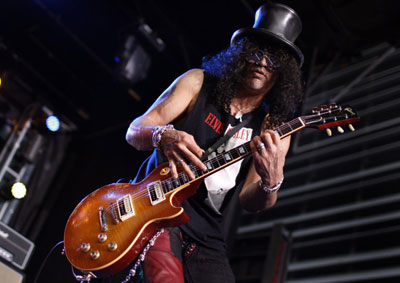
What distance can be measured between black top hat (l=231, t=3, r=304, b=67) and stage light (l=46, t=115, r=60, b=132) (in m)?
4.75

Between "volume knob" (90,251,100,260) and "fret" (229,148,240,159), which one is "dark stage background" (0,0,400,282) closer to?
"volume knob" (90,251,100,260)

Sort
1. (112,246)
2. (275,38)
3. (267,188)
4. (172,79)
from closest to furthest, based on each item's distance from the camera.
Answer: (112,246) → (267,188) → (275,38) → (172,79)

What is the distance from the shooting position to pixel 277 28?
10.7 feet

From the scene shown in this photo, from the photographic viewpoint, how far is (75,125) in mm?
7988

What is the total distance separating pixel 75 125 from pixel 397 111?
5302 millimetres

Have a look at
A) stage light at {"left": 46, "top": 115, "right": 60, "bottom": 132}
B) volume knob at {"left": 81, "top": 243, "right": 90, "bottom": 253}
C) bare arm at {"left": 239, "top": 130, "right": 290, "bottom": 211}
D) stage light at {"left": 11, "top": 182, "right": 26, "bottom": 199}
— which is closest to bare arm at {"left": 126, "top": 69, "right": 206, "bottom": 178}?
bare arm at {"left": 239, "top": 130, "right": 290, "bottom": 211}

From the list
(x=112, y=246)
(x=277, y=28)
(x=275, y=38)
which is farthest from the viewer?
(x=277, y=28)

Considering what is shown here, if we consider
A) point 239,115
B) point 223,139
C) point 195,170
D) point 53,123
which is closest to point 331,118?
point 239,115

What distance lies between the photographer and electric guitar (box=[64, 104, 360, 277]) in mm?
2279

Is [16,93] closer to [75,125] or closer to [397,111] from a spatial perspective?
[75,125]

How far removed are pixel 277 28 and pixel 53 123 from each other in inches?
200

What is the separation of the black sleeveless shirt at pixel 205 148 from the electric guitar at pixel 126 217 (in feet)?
0.53

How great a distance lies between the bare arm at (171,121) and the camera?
2.35 metres

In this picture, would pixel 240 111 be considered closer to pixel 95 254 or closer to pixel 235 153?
pixel 235 153
